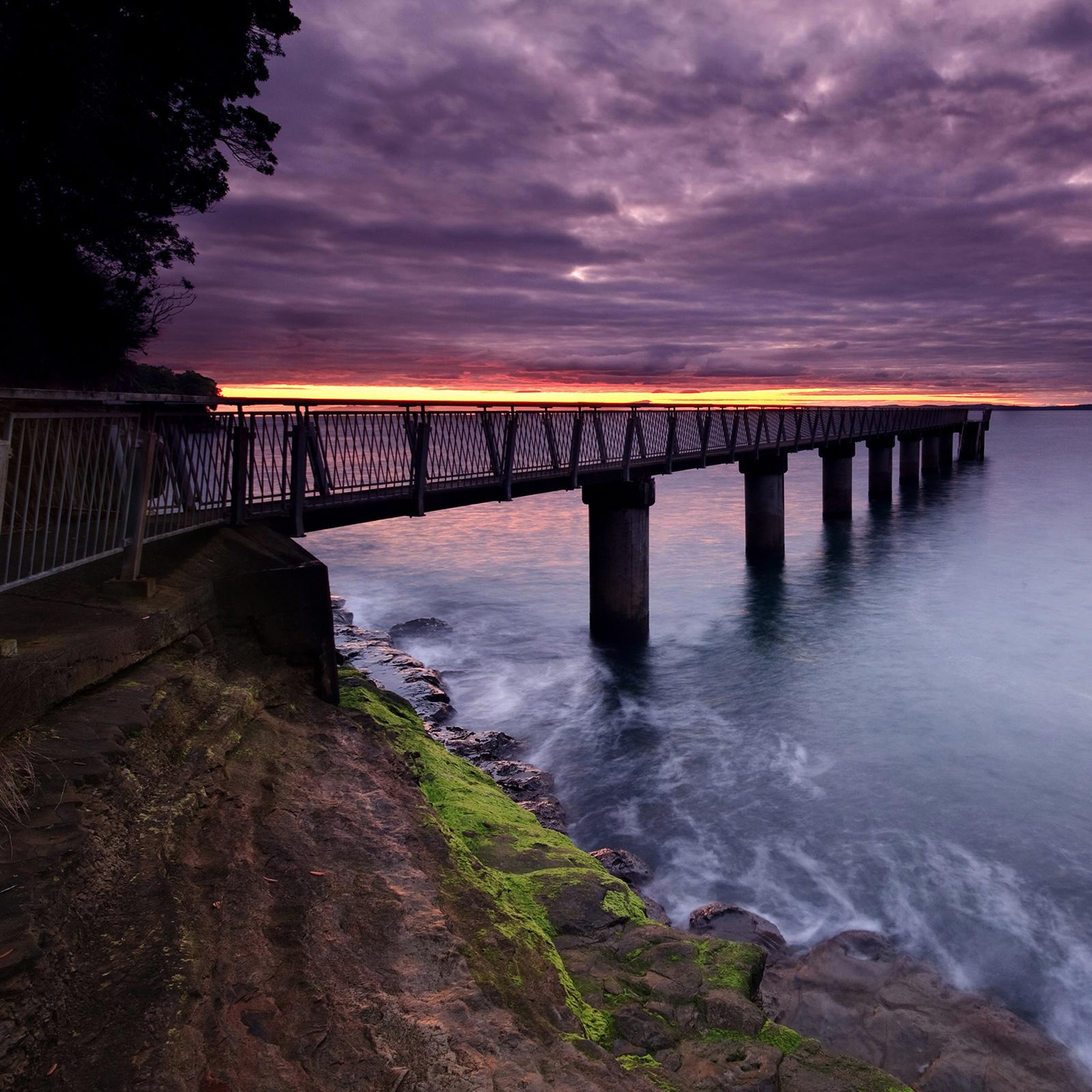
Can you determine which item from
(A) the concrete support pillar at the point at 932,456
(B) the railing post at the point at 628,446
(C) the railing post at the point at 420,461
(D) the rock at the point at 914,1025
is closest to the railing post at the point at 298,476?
(C) the railing post at the point at 420,461

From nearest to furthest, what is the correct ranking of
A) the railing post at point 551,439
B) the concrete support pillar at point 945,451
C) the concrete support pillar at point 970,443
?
the railing post at point 551,439, the concrete support pillar at point 945,451, the concrete support pillar at point 970,443

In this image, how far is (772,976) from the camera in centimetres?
788

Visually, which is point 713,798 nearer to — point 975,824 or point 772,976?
point 975,824

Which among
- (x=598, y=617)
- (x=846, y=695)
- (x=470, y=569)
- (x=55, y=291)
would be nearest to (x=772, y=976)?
(x=846, y=695)

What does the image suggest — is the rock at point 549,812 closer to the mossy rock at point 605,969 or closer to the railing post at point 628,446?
the mossy rock at point 605,969

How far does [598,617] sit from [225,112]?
13882mm

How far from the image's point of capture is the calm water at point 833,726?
10.0 m

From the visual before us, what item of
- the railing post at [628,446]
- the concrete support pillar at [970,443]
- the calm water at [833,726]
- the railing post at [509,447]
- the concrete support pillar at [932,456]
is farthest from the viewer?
the concrete support pillar at [970,443]

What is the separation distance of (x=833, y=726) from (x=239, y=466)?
1214 cm

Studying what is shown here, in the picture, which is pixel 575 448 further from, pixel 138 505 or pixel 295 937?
pixel 295 937

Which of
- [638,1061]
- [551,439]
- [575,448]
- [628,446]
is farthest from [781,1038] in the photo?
[628,446]

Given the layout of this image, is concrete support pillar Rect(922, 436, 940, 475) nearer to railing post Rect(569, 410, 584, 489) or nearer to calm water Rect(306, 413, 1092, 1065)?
calm water Rect(306, 413, 1092, 1065)

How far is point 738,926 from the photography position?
861 centimetres

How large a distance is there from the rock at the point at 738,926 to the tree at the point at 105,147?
14.1 meters
